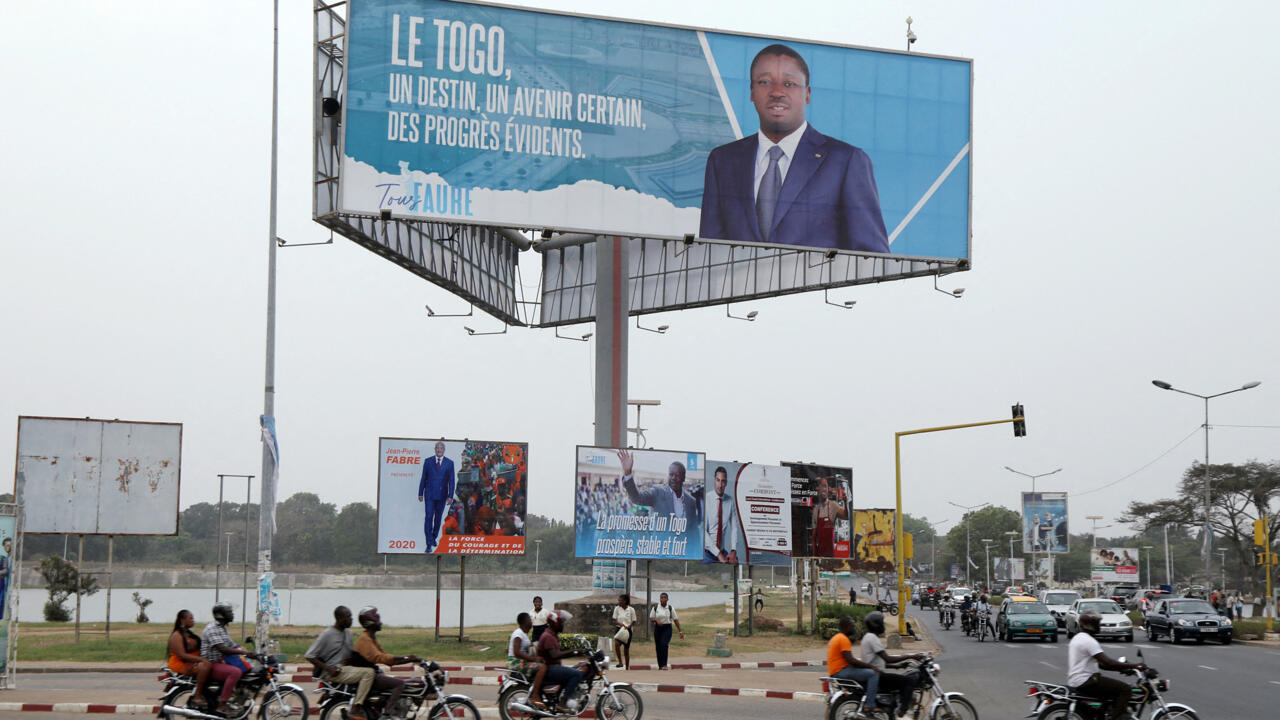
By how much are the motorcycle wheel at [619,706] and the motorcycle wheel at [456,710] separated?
2.13m

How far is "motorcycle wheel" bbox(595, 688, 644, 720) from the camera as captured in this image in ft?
50.9

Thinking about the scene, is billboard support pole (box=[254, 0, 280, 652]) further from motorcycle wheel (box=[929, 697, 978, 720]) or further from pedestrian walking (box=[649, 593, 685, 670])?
motorcycle wheel (box=[929, 697, 978, 720])

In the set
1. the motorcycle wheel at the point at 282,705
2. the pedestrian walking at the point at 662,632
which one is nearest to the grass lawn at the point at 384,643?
the pedestrian walking at the point at 662,632

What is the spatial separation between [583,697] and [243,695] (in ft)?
13.6

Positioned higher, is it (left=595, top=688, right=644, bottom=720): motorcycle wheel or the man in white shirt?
the man in white shirt

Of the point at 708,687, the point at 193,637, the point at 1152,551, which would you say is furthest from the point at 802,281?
the point at 1152,551

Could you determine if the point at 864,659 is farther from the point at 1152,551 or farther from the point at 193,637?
the point at 1152,551

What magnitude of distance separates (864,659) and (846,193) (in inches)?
952

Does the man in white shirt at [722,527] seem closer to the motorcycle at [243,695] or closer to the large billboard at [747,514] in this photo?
the large billboard at [747,514]

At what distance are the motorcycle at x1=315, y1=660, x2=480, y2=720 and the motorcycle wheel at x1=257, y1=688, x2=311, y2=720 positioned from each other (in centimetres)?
68

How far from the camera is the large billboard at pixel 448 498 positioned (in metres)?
31.8

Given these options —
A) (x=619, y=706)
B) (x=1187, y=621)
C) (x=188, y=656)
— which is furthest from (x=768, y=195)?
(x=188, y=656)

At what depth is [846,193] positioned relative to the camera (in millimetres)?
36969

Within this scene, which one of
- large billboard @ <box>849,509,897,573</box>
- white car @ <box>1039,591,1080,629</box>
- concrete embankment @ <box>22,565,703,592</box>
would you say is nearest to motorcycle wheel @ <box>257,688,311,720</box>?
white car @ <box>1039,591,1080,629</box>
